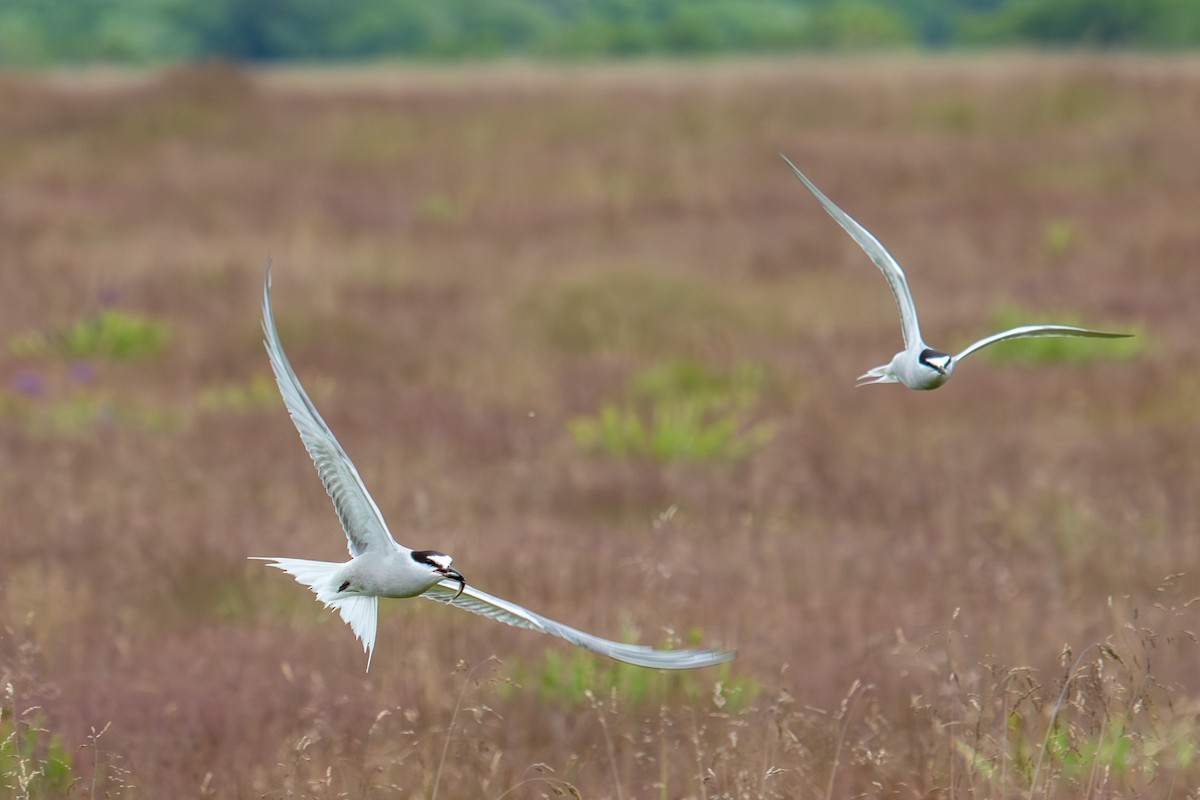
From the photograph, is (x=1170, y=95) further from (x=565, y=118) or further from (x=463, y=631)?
(x=463, y=631)

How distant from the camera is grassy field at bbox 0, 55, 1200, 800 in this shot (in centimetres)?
417

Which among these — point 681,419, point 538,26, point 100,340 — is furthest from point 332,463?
point 538,26

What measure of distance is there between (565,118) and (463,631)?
867 inches

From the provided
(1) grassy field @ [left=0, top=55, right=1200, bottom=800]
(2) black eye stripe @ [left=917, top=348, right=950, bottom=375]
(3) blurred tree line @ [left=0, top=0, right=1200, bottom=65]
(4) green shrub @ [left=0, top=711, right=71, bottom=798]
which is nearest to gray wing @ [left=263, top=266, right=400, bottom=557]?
(1) grassy field @ [left=0, top=55, right=1200, bottom=800]

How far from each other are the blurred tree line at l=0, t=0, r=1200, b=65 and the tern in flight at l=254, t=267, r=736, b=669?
5087 cm

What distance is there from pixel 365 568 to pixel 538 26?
8803 cm

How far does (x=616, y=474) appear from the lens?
26.7ft

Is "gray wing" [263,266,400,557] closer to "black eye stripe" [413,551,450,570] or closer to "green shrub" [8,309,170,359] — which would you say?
"black eye stripe" [413,551,450,570]

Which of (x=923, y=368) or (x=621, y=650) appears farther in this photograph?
(x=923, y=368)

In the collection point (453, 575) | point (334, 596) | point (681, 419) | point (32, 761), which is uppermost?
point (453, 575)

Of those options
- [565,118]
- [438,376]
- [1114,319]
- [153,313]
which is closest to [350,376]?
[438,376]

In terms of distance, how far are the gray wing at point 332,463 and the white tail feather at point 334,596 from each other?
7 centimetres

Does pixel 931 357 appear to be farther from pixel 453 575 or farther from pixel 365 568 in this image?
pixel 365 568

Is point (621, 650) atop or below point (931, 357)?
below
